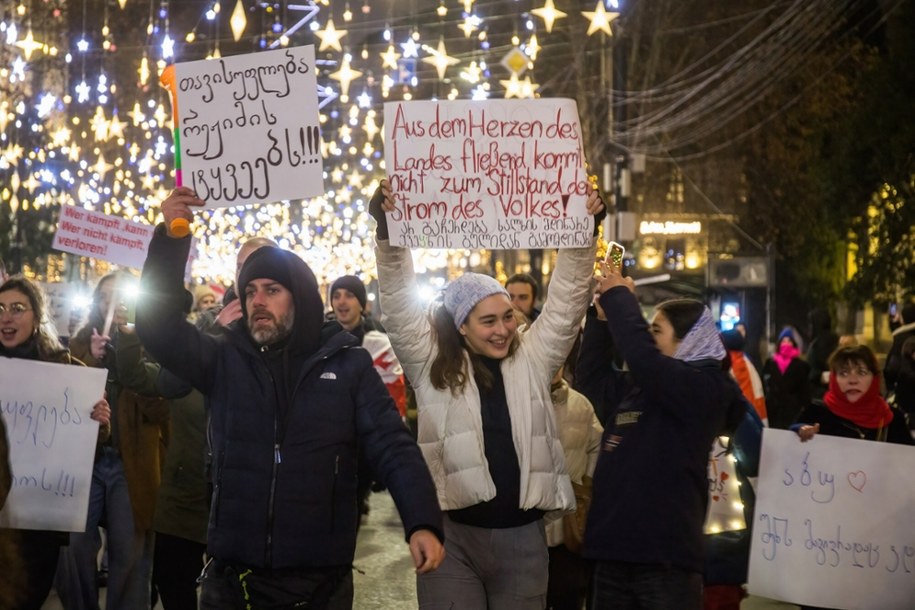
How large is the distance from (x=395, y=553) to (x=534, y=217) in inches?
221

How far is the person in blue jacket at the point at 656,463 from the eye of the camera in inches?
199

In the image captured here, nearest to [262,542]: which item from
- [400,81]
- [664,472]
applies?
[664,472]

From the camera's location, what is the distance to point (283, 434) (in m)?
4.53

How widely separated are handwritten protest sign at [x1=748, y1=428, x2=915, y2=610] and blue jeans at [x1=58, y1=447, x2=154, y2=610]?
330cm

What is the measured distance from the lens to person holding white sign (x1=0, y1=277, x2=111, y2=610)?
19.8 feet

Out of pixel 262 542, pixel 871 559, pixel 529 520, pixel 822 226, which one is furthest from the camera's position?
pixel 822 226

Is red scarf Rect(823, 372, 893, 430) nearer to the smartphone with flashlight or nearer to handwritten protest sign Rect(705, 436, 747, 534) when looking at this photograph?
handwritten protest sign Rect(705, 436, 747, 534)

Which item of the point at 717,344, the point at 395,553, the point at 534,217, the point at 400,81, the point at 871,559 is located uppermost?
the point at 400,81

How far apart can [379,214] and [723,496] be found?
2385 millimetres

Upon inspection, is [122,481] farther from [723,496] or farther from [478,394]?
[723,496]

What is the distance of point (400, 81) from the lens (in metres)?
23.7

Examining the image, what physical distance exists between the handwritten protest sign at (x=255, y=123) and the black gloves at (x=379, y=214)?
0.77 feet

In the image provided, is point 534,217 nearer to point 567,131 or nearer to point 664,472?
point 567,131

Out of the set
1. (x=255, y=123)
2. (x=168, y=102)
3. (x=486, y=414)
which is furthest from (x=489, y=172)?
(x=168, y=102)
